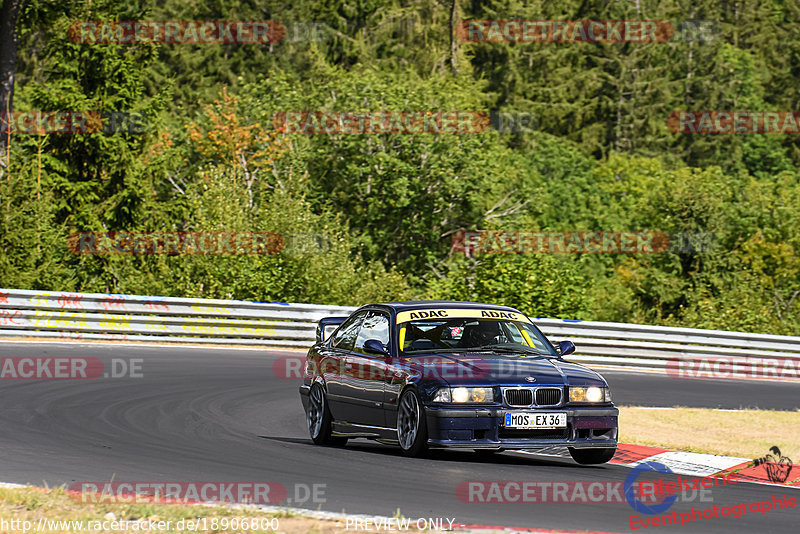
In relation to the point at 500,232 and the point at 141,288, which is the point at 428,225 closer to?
the point at 500,232

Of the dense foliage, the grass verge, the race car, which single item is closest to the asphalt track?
the race car

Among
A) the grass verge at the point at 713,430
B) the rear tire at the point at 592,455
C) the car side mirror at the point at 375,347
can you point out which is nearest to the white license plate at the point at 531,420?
the rear tire at the point at 592,455

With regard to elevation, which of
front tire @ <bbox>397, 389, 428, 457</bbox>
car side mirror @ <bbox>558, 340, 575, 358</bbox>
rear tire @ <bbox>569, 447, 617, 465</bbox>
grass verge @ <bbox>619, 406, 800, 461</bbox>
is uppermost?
car side mirror @ <bbox>558, 340, 575, 358</bbox>

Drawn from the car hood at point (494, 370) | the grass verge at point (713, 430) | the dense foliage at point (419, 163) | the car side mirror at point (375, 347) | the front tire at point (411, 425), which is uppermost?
the dense foliage at point (419, 163)

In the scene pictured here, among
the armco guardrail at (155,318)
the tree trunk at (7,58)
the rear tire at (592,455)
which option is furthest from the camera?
the tree trunk at (7,58)

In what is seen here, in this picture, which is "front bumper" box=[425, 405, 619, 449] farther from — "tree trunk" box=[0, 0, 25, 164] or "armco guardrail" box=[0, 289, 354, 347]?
"tree trunk" box=[0, 0, 25, 164]

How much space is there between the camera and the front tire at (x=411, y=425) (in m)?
9.93

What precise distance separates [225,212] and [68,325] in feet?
24.2

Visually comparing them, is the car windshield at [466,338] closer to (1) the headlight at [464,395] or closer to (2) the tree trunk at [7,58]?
(1) the headlight at [464,395]

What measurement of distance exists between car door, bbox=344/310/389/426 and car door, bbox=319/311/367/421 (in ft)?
0.30

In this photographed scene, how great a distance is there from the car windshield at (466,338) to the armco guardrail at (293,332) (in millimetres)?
12280

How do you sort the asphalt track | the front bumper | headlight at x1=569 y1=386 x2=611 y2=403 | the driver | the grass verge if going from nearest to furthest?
the asphalt track → the front bumper → headlight at x1=569 y1=386 x2=611 y2=403 → the driver → the grass verge

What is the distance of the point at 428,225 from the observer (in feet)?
139

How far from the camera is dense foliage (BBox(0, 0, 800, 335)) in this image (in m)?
28.6
